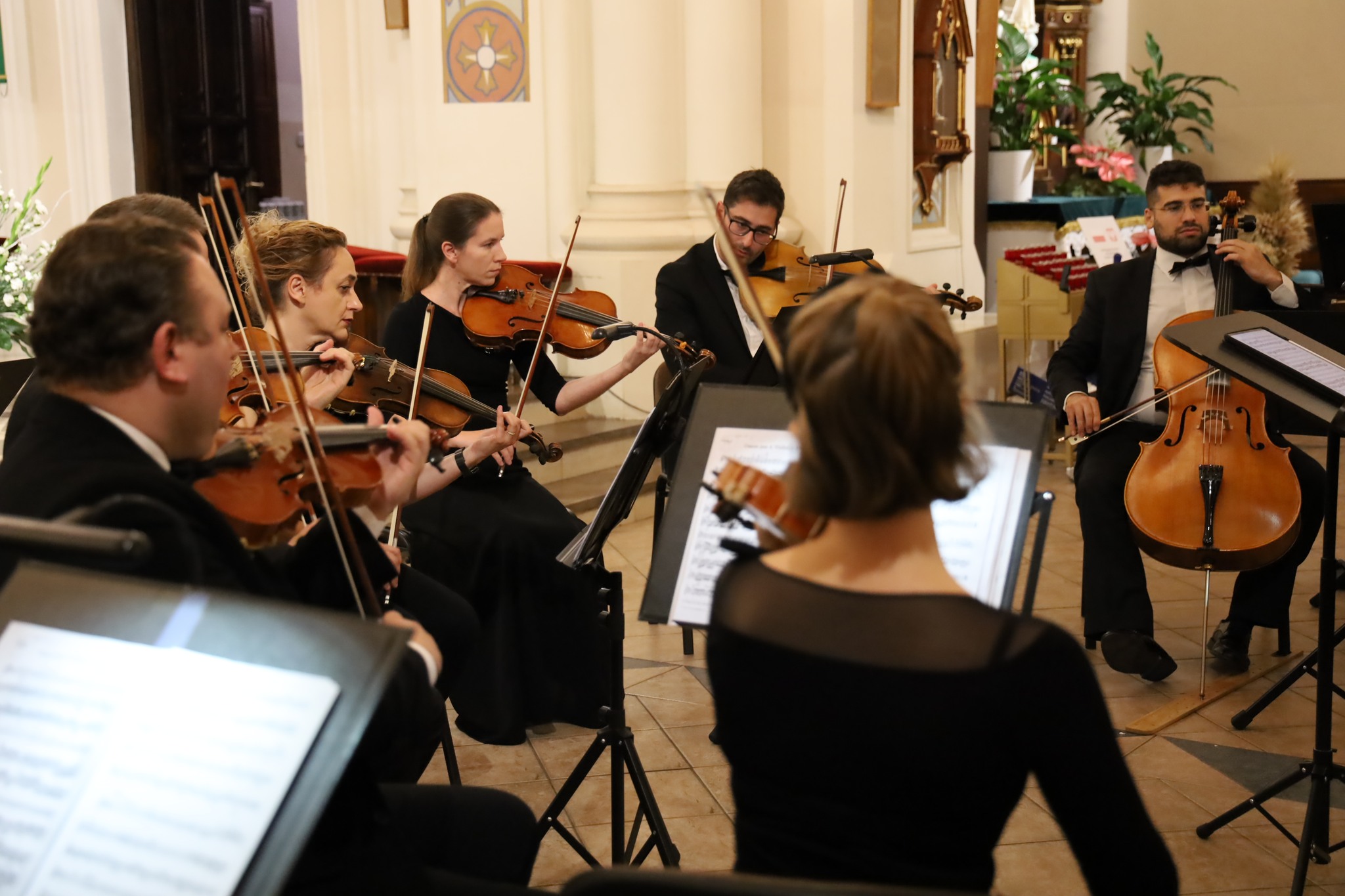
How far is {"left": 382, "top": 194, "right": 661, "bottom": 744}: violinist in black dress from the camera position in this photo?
3.10 m

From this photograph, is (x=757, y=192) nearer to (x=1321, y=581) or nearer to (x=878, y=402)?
(x=1321, y=581)

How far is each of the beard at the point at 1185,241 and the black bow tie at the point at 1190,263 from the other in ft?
0.09

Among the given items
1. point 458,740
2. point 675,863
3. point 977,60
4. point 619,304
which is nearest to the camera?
point 675,863

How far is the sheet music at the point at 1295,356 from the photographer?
2.40m

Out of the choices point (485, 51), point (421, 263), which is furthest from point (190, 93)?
point (421, 263)

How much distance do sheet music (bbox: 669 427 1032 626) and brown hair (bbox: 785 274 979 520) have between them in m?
0.39

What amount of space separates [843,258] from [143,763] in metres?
2.97

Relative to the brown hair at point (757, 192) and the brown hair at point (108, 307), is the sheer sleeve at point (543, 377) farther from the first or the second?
the brown hair at point (108, 307)

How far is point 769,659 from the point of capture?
4.21 ft

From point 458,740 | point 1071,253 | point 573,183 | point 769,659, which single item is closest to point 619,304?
point 573,183

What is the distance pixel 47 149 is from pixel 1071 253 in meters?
4.98

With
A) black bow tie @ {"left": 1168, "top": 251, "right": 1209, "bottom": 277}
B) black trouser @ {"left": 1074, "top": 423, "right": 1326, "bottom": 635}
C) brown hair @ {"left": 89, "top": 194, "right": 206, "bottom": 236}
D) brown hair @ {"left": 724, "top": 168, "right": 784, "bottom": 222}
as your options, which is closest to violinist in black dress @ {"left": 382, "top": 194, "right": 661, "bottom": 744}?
brown hair @ {"left": 724, "top": 168, "right": 784, "bottom": 222}

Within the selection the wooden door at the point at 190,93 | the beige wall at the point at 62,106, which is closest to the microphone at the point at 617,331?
the wooden door at the point at 190,93

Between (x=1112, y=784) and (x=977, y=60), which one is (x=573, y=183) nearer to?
(x=977, y=60)
